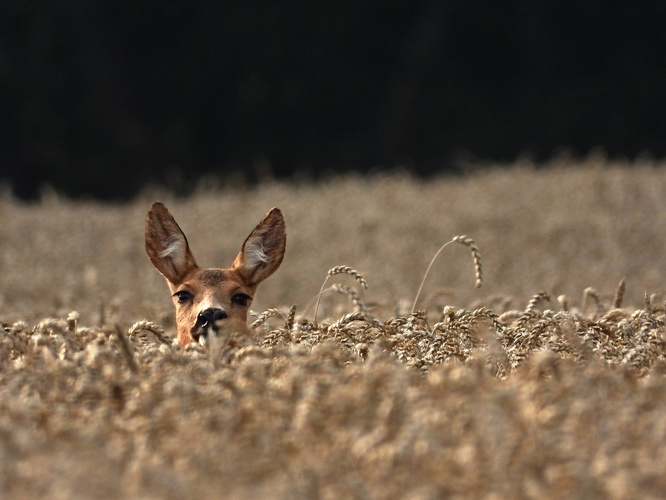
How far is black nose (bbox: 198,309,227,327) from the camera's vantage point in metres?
4.62

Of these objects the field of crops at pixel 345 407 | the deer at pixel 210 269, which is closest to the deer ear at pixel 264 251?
the deer at pixel 210 269

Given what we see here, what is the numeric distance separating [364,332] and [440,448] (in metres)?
1.87

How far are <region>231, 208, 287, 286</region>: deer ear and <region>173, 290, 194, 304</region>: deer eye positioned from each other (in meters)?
0.31

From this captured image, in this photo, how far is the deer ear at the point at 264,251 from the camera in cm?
520

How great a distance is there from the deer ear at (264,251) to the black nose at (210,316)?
571mm

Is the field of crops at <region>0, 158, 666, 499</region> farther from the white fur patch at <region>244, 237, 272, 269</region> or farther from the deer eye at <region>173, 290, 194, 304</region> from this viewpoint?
the white fur patch at <region>244, 237, 272, 269</region>

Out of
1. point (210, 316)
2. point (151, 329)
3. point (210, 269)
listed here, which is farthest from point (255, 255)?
point (151, 329)

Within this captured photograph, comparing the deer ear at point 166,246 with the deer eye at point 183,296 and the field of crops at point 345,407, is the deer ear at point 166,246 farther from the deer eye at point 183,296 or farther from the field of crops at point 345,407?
the field of crops at point 345,407

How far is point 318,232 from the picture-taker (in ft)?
42.5

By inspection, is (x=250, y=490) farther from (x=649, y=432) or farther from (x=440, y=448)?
(x=649, y=432)

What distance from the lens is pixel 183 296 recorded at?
498cm

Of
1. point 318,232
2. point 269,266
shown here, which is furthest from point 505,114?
point 269,266

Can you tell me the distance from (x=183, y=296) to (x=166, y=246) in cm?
33

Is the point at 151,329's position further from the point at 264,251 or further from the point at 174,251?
the point at 264,251
